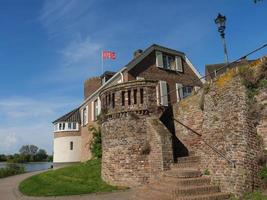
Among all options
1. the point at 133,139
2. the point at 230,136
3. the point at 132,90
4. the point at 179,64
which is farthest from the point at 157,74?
the point at 230,136

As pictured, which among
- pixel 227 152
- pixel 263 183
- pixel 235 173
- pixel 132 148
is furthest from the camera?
pixel 132 148

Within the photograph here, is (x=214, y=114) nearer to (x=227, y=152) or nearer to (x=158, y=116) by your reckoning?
(x=227, y=152)

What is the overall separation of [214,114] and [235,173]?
8.75ft

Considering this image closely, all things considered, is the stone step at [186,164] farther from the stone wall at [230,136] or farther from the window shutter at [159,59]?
the window shutter at [159,59]

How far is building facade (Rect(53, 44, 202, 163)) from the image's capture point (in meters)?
15.4

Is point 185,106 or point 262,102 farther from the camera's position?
point 185,106

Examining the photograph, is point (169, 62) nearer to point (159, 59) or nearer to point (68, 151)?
point (159, 59)

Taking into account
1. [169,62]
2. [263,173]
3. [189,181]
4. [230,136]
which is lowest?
[189,181]

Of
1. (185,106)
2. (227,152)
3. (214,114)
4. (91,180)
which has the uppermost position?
(185,106)

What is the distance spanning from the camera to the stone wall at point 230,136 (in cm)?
937

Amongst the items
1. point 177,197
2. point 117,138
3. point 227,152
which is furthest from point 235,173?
point 117,138

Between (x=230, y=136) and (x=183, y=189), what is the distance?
8.64 ft

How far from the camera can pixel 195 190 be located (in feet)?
32.7

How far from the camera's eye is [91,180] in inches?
645
